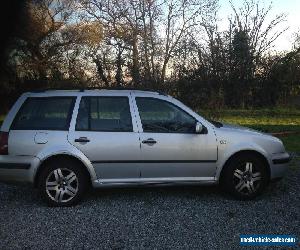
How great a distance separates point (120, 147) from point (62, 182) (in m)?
0.94

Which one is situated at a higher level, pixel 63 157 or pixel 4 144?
pixel 4 144

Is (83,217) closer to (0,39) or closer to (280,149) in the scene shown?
(280,149)

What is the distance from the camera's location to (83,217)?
5559 millimetres

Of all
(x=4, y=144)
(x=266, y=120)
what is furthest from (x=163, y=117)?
(x=266, y=120)

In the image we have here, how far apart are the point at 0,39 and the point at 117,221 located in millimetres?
7014

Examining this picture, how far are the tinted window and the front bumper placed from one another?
3.04m

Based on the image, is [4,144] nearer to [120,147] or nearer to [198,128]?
[120,147]

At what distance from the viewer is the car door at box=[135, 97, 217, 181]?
6.06 metres

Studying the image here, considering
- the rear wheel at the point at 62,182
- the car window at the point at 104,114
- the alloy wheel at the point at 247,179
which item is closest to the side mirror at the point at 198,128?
the alloy wheel at the point at 247,179

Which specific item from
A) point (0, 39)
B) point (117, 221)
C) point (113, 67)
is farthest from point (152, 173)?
point (113, 67)

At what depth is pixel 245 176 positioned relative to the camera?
6301 mm

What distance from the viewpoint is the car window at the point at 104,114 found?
609cm

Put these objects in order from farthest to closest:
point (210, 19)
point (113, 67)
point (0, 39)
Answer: point (210, 19)
point (113, 67)
point (0, 39)

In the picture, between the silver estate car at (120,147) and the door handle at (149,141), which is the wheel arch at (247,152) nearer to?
the silver estate car at (120,147)
